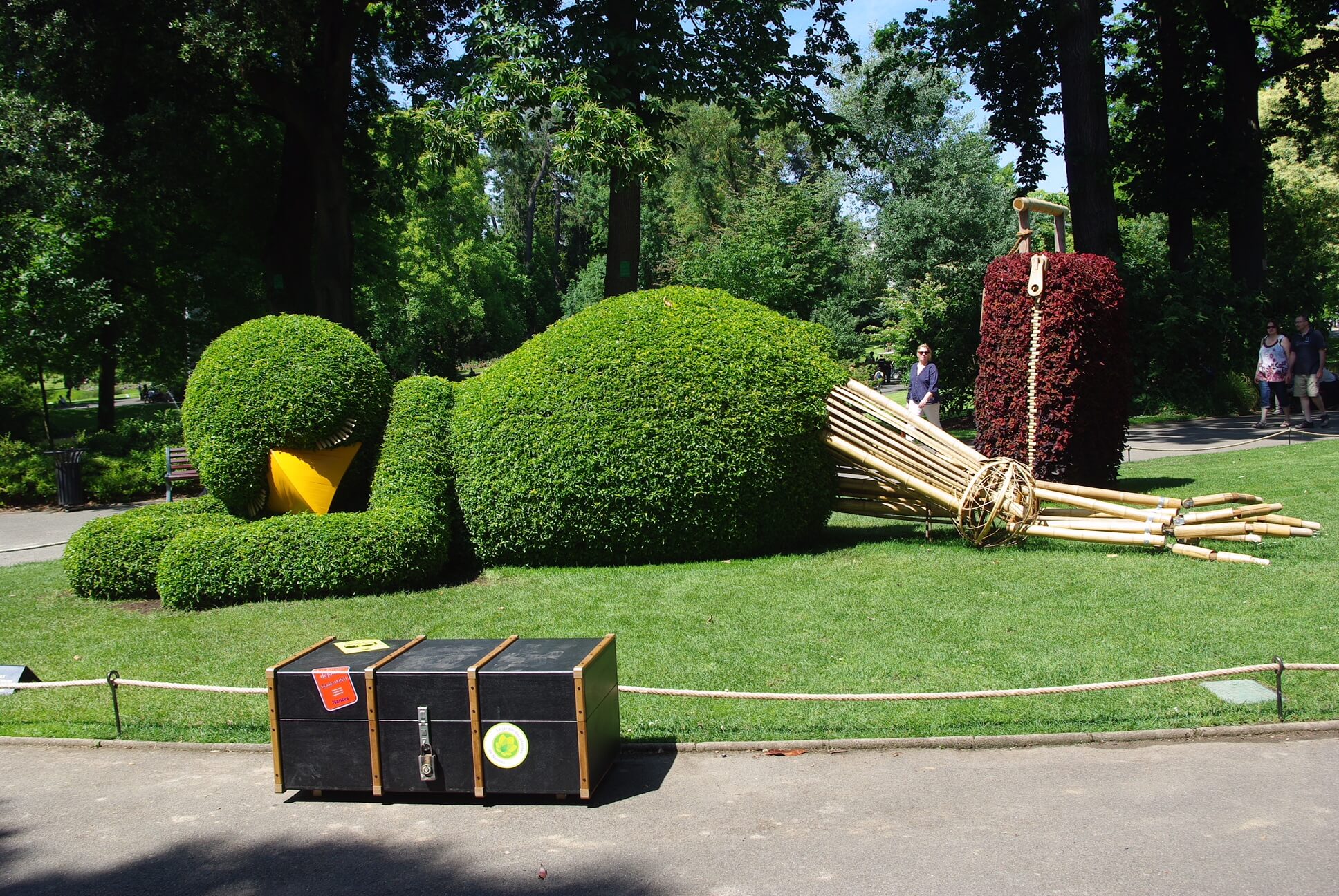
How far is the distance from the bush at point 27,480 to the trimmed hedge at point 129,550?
36.2 ft

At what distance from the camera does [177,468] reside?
59.5 feet

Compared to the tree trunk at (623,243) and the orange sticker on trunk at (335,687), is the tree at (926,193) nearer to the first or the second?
the tree trunk at (623,243)

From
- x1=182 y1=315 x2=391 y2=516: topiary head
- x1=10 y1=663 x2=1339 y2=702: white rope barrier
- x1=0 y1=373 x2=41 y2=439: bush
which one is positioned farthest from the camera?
x1=0 y1=373 x2=41 y2=439: bush

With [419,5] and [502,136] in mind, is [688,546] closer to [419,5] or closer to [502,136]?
[502,136]

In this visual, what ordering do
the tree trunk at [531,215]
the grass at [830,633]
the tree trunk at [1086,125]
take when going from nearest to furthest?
the grass at [830,633] < the tree trunk at [1086,125] < the tree trunk at [531,215]

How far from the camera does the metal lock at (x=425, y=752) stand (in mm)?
5039

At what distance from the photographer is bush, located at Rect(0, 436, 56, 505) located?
19.0 meters

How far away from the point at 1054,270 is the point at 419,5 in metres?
15.3

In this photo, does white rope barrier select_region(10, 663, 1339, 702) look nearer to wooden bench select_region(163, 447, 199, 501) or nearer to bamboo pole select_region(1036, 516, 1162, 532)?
bamboo pole select_region(1036, 516, 1162, 532)

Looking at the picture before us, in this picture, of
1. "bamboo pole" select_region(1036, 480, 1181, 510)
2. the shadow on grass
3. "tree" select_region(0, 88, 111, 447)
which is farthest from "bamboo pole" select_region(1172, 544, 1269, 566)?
"tree" select_region(0, 88, 111, 447)

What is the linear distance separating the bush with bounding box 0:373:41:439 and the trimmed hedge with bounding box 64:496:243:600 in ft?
60.5

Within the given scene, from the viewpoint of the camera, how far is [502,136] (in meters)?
16.0

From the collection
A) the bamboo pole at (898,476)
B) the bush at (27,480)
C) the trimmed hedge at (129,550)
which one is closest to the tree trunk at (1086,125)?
the bamboo pole at (898,476)

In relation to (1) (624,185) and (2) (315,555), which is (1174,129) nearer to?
(1) (624,185)
